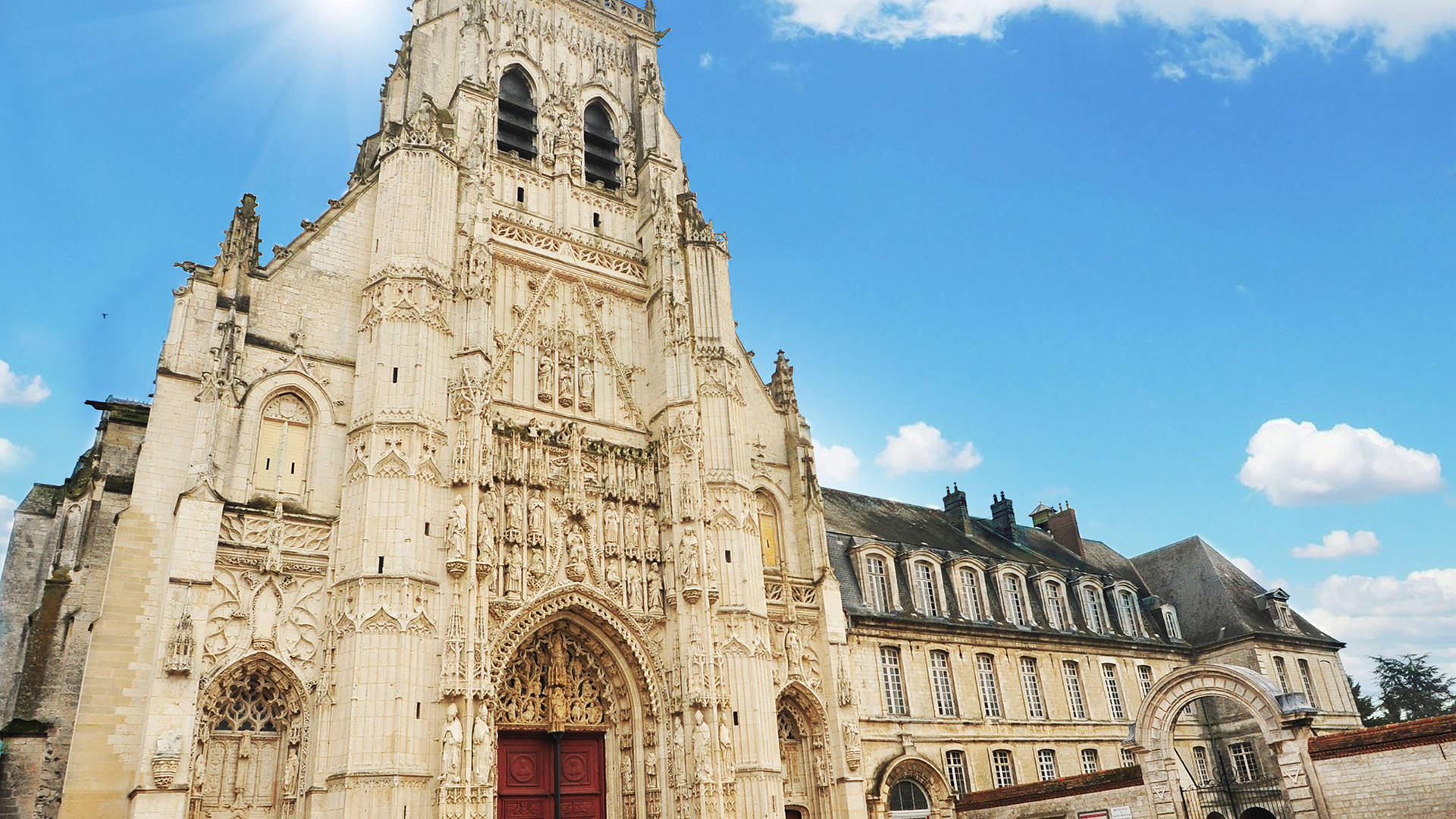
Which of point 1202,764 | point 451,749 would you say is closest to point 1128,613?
point 1202,764

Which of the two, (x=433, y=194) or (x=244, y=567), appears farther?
(x=433, y=194)

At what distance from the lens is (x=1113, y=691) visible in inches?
1101

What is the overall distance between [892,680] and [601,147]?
47.7ft

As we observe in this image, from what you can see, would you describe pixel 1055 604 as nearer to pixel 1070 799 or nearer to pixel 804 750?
pixel 1070 799

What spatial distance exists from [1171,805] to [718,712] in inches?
329

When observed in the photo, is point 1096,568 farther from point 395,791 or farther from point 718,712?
point 395,791

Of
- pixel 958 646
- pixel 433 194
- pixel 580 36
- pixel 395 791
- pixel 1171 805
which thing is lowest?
pixel 1171 805

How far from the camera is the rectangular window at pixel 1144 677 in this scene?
94.1 ft

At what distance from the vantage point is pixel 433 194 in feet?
62.6

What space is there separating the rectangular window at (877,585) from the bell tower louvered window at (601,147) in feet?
36.8

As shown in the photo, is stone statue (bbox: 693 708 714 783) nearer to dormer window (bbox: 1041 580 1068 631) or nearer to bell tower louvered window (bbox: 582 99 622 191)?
bell tower louvered window (bbox: 582 99 622 191)

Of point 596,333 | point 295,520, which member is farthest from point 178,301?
point 596,333

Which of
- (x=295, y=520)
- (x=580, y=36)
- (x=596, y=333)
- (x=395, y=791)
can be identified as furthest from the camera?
(x=580, y=36)

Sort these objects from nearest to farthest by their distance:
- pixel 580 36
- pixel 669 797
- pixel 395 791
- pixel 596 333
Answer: pixel 395 791
pixel 669 797
pixel 596 333
pixel 580 36
